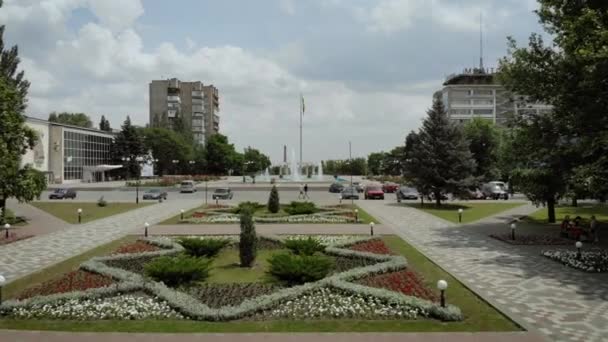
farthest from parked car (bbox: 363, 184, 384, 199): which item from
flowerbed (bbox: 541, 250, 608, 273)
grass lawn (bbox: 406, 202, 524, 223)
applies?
flowerbed (bbox: 541, 250, 608, 273)

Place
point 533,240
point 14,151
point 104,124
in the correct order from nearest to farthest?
point 533,240
point 14,151
point 104,124

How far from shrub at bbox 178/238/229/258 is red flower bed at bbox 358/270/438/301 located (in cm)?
607

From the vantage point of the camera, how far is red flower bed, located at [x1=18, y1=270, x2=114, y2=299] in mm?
13117

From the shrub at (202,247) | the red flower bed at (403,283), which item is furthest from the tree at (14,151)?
the red flower bed at (403,283)

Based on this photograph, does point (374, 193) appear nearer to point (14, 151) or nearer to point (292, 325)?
point (14, 151)

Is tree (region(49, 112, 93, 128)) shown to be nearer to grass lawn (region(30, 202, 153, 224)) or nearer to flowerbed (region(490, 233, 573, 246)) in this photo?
grass lawn (region(30, 202, 153, 224))

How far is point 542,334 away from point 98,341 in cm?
833

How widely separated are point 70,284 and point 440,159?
1231 inches

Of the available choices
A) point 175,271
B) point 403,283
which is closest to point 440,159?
point 403,283

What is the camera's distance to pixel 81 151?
9131 cm


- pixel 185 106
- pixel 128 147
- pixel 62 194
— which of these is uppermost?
pixel 185 106

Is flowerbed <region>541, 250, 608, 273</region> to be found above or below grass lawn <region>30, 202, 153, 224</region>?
below

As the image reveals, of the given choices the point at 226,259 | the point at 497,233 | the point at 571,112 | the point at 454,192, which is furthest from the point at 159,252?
the point at 454,192

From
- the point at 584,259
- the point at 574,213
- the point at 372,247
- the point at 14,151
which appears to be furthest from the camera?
the point at 574,213
